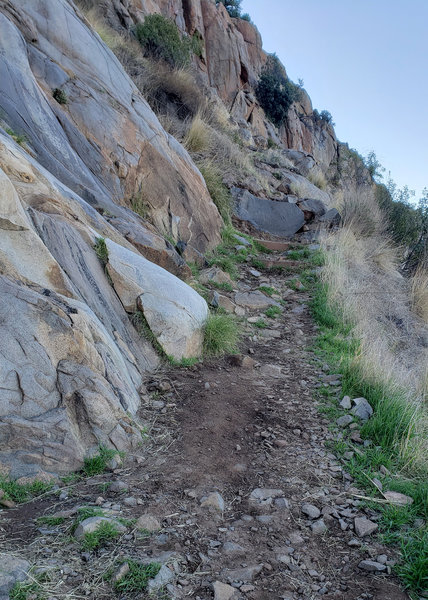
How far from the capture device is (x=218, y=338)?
4.74 meters

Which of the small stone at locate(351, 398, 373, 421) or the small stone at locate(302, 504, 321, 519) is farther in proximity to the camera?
the small stone at locate(351, 398, 373, 421)

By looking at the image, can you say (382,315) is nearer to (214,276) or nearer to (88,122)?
(214,276)

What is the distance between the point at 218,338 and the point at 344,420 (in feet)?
5.09

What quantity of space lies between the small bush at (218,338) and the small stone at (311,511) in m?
2.17

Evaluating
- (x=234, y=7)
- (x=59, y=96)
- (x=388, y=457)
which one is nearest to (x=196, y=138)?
(x=59, y=96)

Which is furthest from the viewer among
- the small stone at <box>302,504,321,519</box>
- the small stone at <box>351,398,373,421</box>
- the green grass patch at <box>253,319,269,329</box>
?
the green grass patch at <box>253,319,269,329</box>

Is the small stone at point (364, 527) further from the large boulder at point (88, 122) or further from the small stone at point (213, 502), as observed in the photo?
the large boulder at point (88, 122)

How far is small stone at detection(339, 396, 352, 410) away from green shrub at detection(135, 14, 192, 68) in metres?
11.7

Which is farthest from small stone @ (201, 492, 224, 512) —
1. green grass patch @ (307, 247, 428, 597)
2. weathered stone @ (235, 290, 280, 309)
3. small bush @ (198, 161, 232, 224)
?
small bush @ (198, 161, 232, 224)

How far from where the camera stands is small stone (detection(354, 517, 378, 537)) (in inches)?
98.9

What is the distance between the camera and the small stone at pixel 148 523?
7.52 feet

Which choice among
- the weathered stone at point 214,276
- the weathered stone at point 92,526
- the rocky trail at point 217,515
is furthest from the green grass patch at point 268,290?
the weathered stone at point 92,526

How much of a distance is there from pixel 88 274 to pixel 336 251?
5.44m

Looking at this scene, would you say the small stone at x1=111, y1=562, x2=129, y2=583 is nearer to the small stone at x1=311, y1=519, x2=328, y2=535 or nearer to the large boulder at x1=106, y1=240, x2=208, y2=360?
the small stone at x1=311, y1=519, x2=328, y2=535
